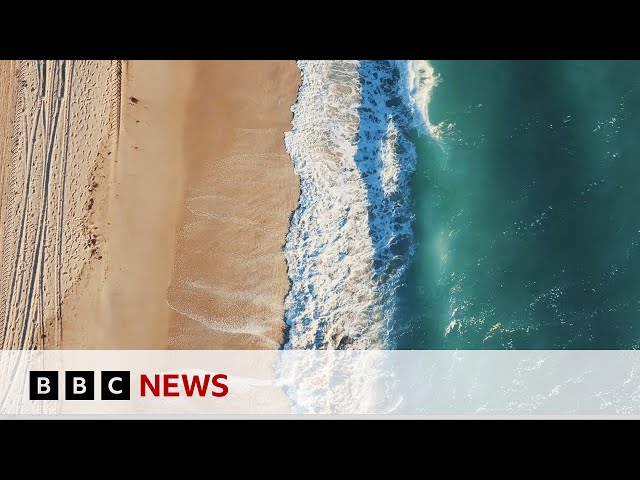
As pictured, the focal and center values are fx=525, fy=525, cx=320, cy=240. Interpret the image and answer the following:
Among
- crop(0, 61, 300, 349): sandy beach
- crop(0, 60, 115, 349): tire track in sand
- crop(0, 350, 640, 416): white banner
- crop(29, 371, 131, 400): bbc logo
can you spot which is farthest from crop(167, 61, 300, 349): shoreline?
crop(0, 60, 115, 349): tire track in sand

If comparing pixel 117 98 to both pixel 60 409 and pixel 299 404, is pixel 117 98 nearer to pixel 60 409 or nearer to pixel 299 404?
pixel 60 409

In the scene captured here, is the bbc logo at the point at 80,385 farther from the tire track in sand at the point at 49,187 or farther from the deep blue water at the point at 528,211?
the deep blue water at the point at 528,211

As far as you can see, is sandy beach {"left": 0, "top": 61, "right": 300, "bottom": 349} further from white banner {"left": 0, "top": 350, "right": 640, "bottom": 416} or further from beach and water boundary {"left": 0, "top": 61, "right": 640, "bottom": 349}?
white banner {"left": 0, "top": 350, "right": 640, "bottom": 416}

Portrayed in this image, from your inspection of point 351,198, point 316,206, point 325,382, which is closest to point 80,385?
point 325,382

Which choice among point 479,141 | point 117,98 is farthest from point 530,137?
point 117,98

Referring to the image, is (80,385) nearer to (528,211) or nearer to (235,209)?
(235,209)

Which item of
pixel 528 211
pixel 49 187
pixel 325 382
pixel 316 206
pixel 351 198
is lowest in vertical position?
pixel 325 382
